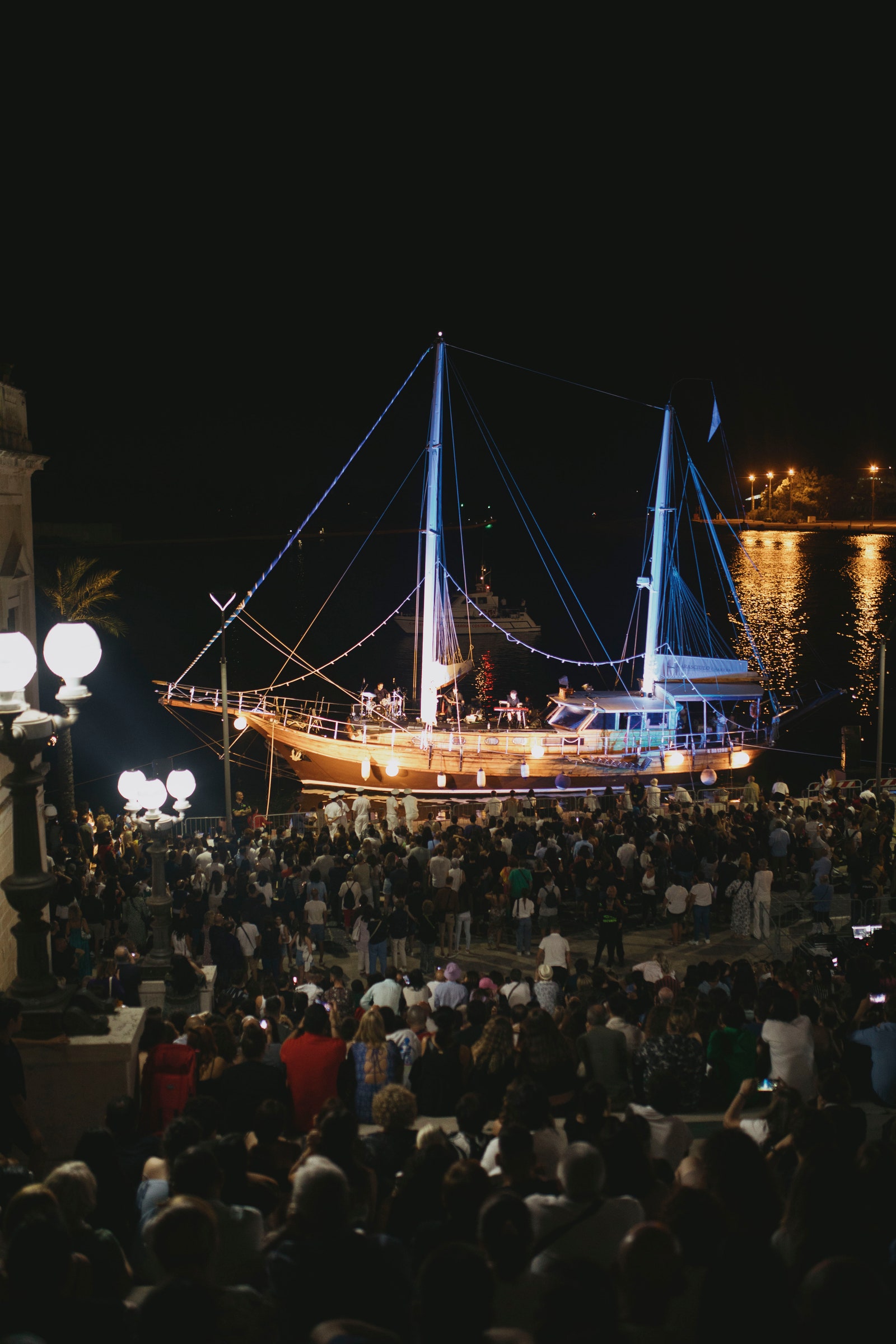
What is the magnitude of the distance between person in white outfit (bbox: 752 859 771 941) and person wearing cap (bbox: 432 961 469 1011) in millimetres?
7163

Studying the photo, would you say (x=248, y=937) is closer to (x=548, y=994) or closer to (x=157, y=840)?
(x=157, y=840)

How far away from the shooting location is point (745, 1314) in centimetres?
326

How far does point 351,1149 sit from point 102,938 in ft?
32.8

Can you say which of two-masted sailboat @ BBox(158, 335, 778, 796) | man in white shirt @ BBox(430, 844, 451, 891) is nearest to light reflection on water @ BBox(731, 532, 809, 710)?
two-masted sailboat @ BBox(158, 335, 778, 796)

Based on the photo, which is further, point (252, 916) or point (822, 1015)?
point (252, 916)

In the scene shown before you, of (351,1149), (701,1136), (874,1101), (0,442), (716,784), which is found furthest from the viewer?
(716,784)

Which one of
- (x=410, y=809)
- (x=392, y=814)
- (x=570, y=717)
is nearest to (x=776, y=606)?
(x=570, y=717)

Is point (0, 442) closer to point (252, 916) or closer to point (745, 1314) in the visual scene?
point (252, 916)

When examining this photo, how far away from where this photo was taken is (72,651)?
23.8ft

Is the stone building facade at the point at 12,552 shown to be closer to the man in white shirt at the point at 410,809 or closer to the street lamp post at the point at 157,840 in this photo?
the street lamp post at the point at 157,840

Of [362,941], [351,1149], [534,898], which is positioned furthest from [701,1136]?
[534,898]

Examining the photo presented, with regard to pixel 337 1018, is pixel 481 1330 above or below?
above

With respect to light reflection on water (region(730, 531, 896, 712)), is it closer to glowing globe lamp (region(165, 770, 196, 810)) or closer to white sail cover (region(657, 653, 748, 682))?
white sail cover (region(657, 653, 748, 682))

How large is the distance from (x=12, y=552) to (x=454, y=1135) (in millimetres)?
9324
